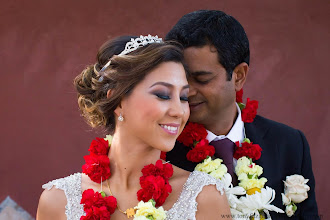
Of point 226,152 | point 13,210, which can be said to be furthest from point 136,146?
point 13,210

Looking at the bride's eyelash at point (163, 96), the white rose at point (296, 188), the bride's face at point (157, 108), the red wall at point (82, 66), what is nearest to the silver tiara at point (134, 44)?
the bride's face at point (157, 108)

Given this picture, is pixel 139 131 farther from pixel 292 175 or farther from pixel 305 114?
pixel 305 114

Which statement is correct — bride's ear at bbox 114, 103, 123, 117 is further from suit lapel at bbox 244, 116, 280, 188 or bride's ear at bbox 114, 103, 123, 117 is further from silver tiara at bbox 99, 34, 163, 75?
suit lapel at bbox 244, 116, 280, 188

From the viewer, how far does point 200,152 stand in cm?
361

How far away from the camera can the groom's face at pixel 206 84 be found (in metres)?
3.54

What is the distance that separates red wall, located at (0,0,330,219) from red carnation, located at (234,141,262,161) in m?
1.72

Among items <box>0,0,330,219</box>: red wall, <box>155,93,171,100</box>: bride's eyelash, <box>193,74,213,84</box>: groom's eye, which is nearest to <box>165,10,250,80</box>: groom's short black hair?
<box>193,74,213,84</box>: groom's eye

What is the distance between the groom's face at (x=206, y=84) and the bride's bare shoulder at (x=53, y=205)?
100 centimetres

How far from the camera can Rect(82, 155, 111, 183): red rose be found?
328 cm

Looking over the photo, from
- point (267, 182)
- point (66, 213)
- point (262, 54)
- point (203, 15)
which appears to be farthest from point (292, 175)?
point (262, 54)

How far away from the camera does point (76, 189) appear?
3.35 meters

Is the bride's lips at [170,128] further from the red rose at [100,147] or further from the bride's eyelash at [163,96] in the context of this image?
the red rose at [100,147]

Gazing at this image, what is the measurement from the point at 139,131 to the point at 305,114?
2.76m

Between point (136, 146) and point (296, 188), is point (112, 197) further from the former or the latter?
point (296, 188)
